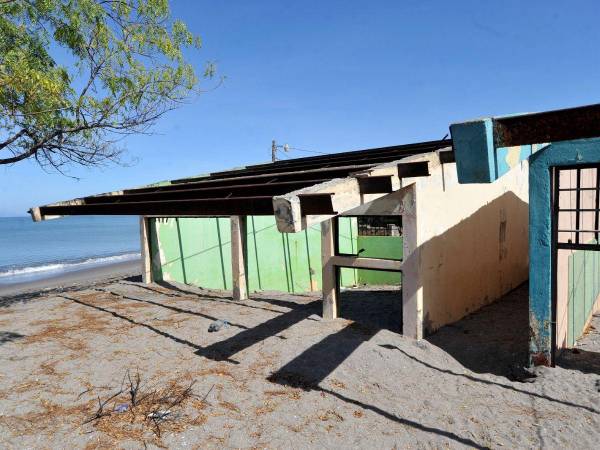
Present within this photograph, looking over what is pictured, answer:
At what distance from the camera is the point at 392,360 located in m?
6.71

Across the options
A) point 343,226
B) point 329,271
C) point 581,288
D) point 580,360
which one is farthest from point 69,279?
point 580,360

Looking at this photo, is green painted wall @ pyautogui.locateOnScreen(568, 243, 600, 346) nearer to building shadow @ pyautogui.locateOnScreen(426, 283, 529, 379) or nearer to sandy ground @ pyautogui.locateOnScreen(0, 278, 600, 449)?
sandy ground @ pyautogui.locateOnScreen(0, 278, 600, 449)

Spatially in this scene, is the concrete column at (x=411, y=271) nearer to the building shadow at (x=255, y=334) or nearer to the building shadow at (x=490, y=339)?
the building shadow at (x=490, y=339)

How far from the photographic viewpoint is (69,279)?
25.9 m

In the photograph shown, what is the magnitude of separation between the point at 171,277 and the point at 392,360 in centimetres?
936

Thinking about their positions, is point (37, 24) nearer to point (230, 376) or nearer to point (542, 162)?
point (230, 376)

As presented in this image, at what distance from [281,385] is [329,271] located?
337cm

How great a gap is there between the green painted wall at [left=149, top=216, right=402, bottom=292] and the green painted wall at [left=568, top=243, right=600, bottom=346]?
635cm

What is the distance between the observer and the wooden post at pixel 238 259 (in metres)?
11.0

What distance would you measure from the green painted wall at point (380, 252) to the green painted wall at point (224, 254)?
1.6 inches

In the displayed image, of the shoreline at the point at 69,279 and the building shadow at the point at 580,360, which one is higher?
the building shadow at the point at 580,360

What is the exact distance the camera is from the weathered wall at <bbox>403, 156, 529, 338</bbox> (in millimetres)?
7699

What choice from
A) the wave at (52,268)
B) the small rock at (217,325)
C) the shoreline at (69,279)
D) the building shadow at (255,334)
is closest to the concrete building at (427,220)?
the building shadow at (255,334)

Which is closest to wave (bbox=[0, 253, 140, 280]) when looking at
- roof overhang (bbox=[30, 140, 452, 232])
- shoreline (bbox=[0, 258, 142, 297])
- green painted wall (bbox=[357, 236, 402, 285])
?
shoreline (bbox=[0, 258, 142, 297])
